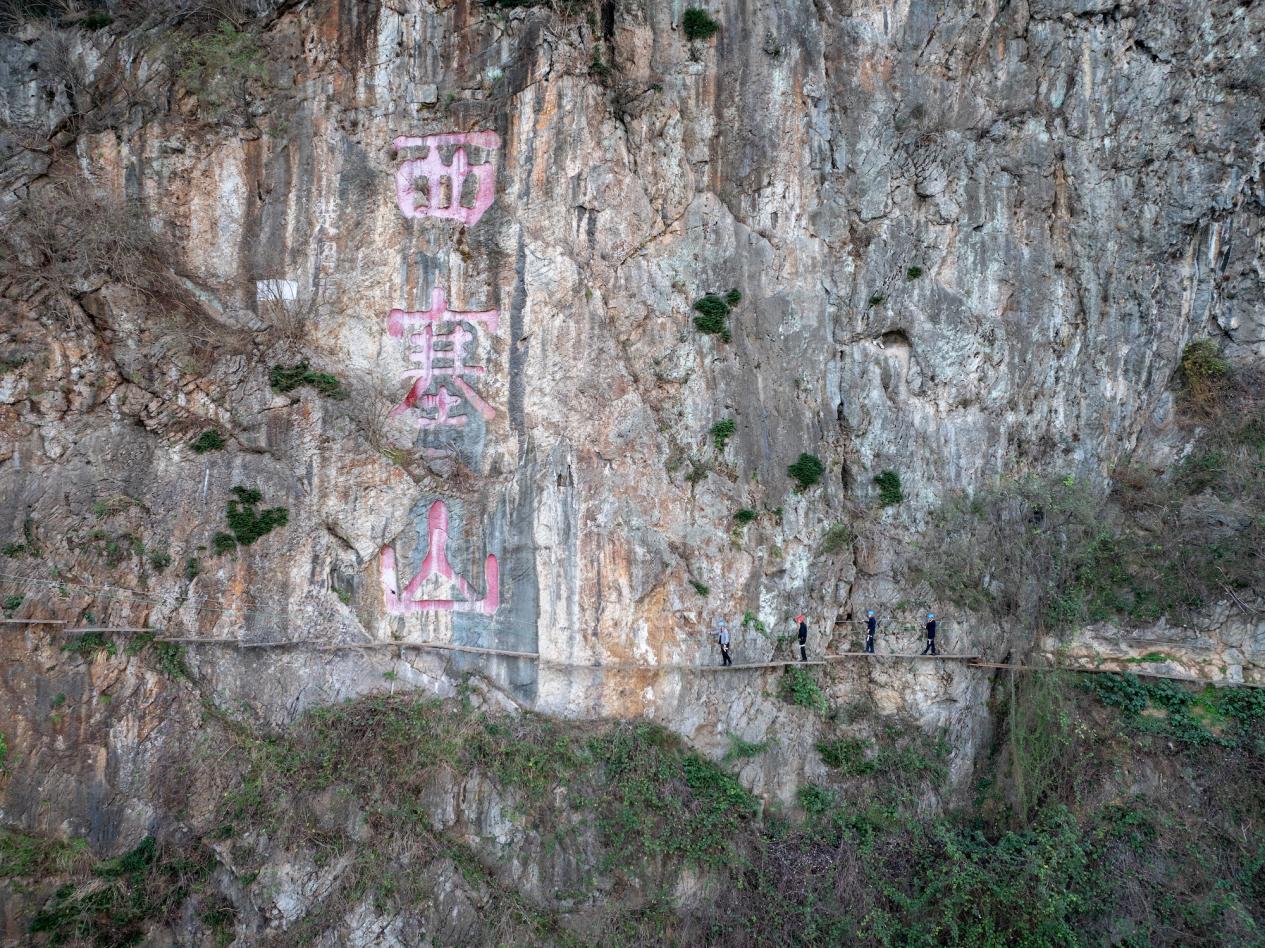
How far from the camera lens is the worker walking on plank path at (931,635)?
39.8 feet

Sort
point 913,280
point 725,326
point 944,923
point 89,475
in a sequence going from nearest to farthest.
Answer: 1. point 944,923
2. point 89,475
3. point 725,326
4. point 913,280

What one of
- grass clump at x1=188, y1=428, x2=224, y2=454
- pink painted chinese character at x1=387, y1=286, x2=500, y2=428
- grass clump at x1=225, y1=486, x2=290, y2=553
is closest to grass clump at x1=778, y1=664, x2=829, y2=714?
pink painted chinese character at x1=387, y1=286, x2=500, y2=428

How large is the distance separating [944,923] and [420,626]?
26.9 ft

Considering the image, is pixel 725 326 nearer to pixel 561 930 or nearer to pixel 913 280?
pixel 913 280

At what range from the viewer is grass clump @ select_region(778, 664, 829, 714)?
39.0ft

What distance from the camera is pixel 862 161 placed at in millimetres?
12570

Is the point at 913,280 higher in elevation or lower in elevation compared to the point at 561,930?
higher

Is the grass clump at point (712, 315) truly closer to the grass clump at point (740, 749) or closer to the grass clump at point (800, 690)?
the grass clump at point (800, 690)

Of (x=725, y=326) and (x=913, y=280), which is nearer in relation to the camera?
(x=725, y=326)

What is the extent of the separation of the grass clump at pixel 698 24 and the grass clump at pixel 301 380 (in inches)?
296

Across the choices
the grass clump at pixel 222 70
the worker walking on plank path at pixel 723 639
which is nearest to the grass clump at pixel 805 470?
the worker walking on plank path at pixel 723 639

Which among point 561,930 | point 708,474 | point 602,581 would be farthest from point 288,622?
point 708,474

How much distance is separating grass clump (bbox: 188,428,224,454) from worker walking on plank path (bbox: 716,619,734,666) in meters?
7.76

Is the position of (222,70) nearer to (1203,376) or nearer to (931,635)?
(931,635)
